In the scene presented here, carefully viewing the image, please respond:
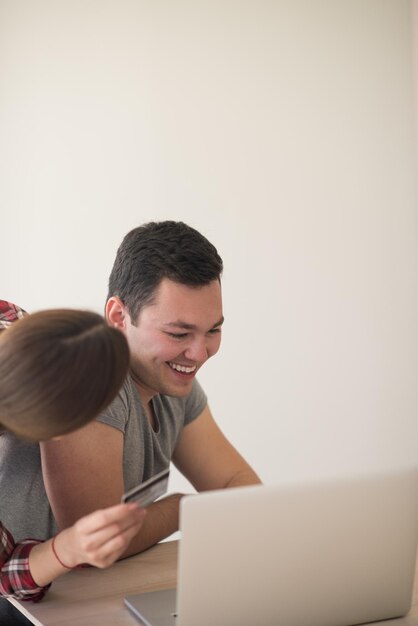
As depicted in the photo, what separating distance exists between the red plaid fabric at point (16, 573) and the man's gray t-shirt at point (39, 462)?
0.29 metres

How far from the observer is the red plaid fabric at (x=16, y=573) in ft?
5.32

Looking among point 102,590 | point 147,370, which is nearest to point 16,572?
point 102,590

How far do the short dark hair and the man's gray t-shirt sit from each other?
8.0 inches

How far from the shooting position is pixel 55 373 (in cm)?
134

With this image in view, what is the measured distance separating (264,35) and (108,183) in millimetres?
950

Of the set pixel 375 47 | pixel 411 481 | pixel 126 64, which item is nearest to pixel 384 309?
pixel 375 47

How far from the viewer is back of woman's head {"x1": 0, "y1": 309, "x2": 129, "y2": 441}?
1.34 m

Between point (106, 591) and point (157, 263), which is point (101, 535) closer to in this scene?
point (106, 591)

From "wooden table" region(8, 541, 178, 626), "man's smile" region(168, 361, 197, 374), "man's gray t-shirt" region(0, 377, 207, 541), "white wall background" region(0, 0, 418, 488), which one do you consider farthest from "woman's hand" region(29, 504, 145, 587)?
"white wall background" region(0, 0, 418, 488)

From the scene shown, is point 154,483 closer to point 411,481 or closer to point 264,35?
point 411,481

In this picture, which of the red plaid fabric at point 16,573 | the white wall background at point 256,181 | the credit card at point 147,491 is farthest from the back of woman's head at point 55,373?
the white wall background at point 256,181

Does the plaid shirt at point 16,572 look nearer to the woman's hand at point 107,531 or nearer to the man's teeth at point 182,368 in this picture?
the woman's hand at point 107,531

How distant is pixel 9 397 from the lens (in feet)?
4.52

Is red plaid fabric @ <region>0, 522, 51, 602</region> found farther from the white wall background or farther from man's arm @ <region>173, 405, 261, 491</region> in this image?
the white wall background
